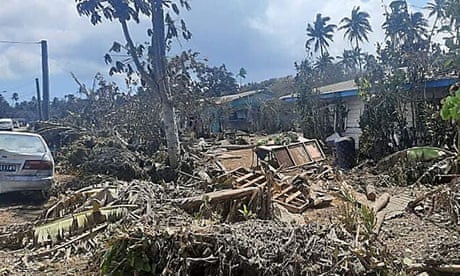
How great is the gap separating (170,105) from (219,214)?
762cm

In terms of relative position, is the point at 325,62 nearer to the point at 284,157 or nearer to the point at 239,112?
the point at 239,112

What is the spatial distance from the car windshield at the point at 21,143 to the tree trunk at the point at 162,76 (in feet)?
12.7

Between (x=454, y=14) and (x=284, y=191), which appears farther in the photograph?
(x=454, y=14)

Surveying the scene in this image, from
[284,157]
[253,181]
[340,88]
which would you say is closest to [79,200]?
[253,181]

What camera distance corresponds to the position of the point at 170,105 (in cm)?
1312

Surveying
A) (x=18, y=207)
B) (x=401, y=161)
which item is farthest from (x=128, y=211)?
(x=401, y=161)

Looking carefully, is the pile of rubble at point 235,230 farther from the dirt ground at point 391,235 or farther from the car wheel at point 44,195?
the car wheel at point 44,195

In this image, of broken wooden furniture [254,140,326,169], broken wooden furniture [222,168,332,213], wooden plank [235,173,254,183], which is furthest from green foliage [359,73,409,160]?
wooden plank [235,173,254,183]

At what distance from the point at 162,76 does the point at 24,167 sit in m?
5.07

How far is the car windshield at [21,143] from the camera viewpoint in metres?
9.23

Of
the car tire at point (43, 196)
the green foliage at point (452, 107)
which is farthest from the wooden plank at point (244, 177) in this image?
the green foliage at point (452, 107)

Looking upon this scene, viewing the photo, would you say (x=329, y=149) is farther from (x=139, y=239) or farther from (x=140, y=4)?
(x=139, y=239)

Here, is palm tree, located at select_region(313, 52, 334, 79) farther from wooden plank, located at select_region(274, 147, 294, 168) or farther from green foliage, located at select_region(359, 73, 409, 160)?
wooden plank, located at select_region(274, 147, 294, 168)

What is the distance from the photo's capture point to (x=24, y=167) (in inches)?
352
